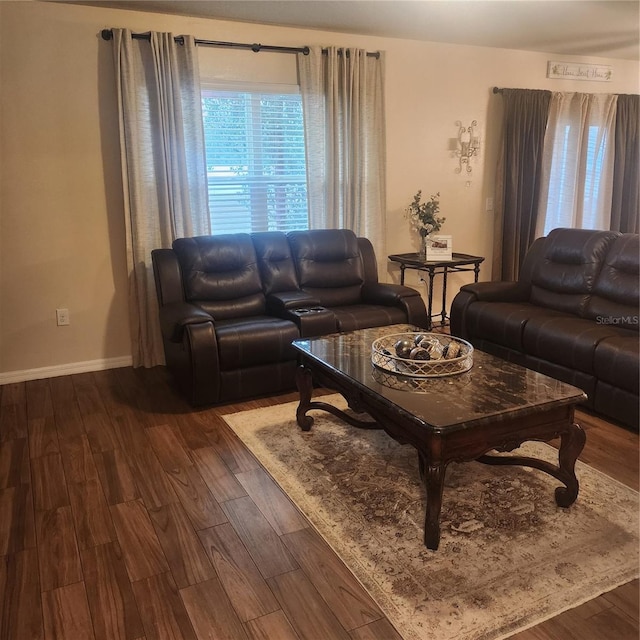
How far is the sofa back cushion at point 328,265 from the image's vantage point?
4.32 metres

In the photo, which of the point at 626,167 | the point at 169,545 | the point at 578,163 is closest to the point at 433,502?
the point at 169,545

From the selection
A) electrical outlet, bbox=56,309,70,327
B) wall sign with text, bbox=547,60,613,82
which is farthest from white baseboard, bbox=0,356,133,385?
wall sign with text, bbox=547,60,613,82

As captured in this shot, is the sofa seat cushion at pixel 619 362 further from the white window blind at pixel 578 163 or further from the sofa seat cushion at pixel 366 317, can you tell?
the white window blind at pixel 578 163

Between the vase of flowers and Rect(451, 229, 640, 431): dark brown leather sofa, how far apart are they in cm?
99

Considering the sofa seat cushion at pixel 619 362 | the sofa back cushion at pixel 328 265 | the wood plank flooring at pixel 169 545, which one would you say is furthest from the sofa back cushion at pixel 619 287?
the sofa back cushion at pixel 328 265

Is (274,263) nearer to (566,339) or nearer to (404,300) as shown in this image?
(404,300)

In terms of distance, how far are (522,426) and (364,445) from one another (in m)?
0.97

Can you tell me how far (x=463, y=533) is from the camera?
7.22 ft

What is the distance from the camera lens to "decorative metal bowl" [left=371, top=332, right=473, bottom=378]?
2428 millimetres

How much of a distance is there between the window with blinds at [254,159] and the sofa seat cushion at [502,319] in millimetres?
1680

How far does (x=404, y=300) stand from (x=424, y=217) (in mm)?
1253

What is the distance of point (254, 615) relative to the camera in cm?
182

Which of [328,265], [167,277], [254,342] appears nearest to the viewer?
[254,342]

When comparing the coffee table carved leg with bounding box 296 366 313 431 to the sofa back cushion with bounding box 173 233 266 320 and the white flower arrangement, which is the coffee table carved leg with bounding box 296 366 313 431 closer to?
the sofa back cushion with bounding box 173 233 266 320
